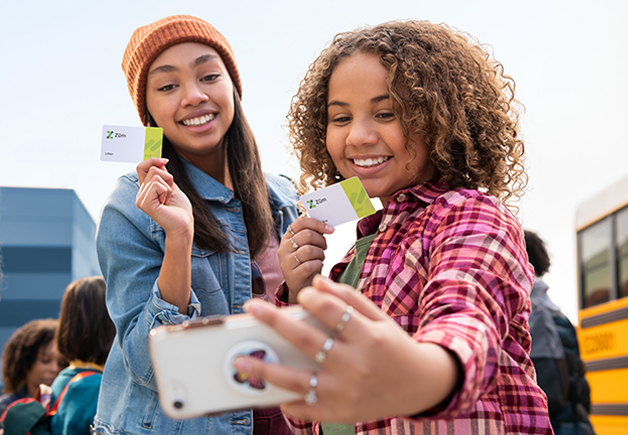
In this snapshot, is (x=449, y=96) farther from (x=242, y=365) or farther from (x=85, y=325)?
(x=85, y=325)

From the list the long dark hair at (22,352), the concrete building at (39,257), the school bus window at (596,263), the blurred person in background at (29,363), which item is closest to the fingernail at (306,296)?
the blurred person in background at (29,363)

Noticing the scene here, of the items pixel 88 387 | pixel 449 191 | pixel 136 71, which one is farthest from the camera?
pixel 88 387

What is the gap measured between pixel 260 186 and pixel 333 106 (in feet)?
2.77

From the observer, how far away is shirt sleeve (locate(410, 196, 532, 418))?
2.56 feet

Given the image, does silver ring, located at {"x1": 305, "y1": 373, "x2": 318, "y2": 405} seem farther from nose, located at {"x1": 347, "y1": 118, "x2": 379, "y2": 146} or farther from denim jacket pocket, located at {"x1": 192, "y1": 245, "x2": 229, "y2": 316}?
denim jacket pocket, located at {"x1": 192, "y1": 245, "x2": 229, "y2": 316}

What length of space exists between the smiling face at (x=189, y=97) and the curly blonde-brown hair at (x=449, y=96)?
594 mm

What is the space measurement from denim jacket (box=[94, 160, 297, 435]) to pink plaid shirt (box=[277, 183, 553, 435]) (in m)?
0.55

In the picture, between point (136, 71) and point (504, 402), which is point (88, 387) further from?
point (504, 402)

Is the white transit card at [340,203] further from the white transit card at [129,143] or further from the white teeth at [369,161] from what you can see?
the white transit card at [129,143]

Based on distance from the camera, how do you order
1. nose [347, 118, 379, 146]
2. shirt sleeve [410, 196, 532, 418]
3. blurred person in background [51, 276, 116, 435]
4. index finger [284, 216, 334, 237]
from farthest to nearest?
blurred person in background [51, 276, 116, 435] < index finger [284, 216, 334, 237] < nose [347, 118, 379, 146] < shirt sleeve [410, 196, 532, 418]

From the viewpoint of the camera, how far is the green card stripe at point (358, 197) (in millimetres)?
1438

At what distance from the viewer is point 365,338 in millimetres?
671

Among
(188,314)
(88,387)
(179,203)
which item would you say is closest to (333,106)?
(179,203)

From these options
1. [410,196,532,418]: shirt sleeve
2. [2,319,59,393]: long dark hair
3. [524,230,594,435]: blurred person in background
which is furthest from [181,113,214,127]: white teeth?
[2,319,59,393]: long dark hair
